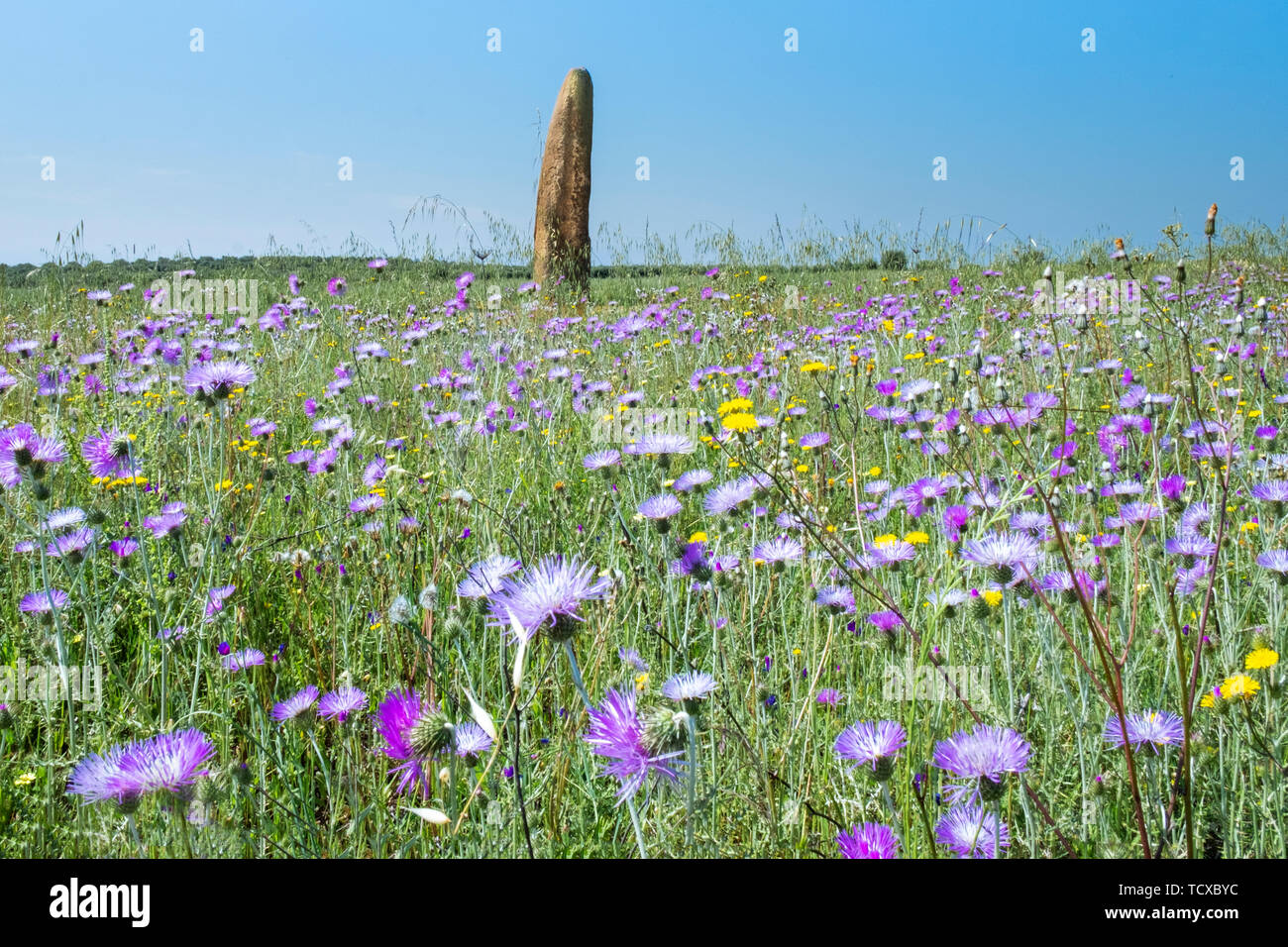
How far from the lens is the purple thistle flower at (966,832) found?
0.95 meters

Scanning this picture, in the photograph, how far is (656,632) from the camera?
112 cm

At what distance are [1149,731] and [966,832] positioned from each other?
343mm

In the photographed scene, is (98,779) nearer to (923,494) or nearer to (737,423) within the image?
(737,423)

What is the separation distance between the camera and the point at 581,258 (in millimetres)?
10203

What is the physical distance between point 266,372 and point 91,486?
6.66 ft

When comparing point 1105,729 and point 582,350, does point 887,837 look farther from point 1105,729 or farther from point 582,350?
point 582,350

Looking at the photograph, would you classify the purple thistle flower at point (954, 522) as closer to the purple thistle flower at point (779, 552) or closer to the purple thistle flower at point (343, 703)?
the purple thistle flower at point (779, 552)

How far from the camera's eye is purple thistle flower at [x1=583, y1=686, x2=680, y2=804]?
29.9 inches

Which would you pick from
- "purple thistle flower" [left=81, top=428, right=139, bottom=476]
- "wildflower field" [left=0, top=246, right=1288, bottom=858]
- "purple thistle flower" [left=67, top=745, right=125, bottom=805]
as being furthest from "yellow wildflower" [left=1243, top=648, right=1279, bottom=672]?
"purple thistle flower" [left=81, top=428, right=139, bottom=476]

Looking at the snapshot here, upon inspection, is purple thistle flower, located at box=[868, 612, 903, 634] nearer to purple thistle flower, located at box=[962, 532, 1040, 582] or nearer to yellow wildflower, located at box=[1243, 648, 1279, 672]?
purple thistle flower, located at box=[962, 532, 1040, 582]

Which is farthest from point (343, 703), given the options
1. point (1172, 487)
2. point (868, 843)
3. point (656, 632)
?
point (1172, 487)

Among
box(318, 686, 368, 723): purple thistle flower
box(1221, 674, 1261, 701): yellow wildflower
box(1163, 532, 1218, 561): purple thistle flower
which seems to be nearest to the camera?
box(1221, 674, 1261, 701): yellow wildflower

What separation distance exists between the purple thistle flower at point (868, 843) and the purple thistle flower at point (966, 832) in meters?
0.06
